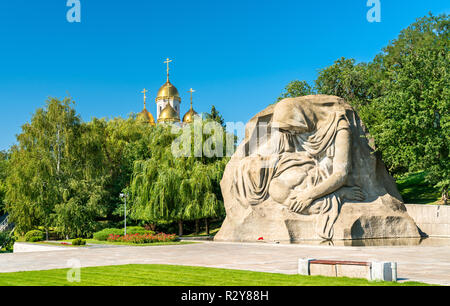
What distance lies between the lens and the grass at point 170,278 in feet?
28.4

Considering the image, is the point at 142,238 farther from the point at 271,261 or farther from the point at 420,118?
the point at 420,118

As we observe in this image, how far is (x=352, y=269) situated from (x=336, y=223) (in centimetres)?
1194

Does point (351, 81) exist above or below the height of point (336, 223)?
above

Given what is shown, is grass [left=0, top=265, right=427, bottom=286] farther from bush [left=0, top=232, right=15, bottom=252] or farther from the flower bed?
bush [left=0, top=232, right=15, bottom=252]

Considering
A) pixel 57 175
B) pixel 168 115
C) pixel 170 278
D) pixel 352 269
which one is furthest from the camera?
pixel 168 115

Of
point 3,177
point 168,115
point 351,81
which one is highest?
point 168,115

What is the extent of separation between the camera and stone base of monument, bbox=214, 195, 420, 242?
824 inches

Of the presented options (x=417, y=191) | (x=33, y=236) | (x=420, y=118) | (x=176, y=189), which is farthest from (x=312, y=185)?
(x=33, y=236)

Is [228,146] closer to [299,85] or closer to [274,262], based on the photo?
[299,85]

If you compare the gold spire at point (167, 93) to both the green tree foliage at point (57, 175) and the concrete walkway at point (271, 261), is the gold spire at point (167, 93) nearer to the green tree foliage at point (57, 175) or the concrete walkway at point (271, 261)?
the green tree foliage at point (57, 175)

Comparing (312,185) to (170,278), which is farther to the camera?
(312,185)

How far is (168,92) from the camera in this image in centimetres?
8350

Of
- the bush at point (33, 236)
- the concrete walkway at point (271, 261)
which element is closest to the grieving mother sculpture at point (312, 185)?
the concrete walkway at point (271, 261)

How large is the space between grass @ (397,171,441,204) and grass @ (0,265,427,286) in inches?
884
